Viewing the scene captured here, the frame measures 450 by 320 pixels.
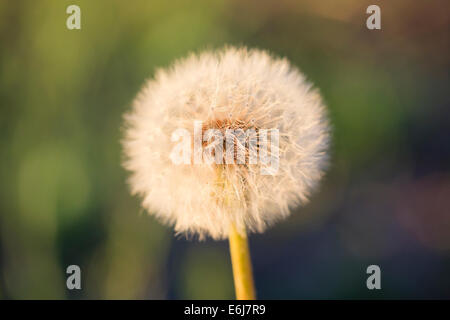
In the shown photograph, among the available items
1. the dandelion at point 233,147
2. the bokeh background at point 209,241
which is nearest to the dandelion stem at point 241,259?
the dandelion at point 233,147

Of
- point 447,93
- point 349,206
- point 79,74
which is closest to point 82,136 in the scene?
point 79,74

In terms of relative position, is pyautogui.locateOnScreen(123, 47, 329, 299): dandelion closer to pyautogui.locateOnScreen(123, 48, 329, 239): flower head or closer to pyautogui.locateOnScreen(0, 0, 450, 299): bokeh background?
pyautogui.locateOnScreen(123, 48, 329, 239): flower head

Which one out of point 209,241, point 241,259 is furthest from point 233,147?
point 209,241

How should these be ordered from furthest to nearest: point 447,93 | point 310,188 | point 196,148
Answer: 1. point 447,93
2. point 310,188
3. point 196,148

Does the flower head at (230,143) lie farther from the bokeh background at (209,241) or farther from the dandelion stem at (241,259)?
the bokeh background at (209,241)

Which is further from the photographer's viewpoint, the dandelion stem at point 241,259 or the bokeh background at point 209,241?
the bokeh background at point 209,241

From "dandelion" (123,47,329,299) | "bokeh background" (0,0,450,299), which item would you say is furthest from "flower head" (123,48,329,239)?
"bokeh background" (0,0,450,299)

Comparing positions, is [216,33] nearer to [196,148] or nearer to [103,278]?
[196,148]
